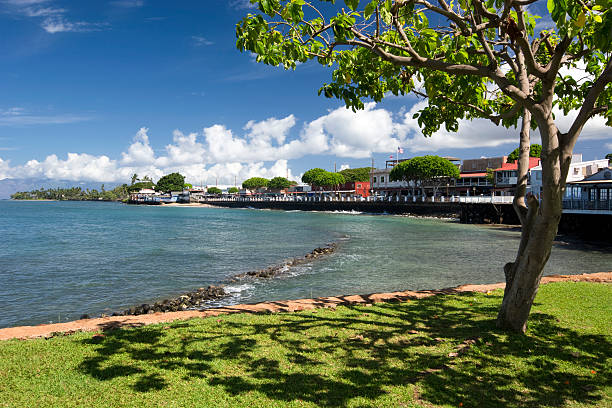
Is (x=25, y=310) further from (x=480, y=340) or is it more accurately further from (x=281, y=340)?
(x=480, y=340)

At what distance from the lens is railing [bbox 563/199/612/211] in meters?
35.3

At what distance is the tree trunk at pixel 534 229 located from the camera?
6.10m

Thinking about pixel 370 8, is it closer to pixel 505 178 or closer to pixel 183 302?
pixel 183 302

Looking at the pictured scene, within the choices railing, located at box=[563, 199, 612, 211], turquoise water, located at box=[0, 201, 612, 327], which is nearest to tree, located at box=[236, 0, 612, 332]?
turquoise water, located at box=[0, 201, 612, 327]

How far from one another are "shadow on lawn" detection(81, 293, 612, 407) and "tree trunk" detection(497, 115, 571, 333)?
1.73 ft

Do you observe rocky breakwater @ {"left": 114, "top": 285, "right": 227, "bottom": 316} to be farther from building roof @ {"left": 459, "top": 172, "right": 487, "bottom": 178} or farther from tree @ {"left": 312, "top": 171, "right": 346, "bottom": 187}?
tree @ {"left": 312, "top": 171, "right": 346, "bottom": 187}

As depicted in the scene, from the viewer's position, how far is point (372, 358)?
6.22 meters

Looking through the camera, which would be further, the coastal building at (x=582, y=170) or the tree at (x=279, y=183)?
the tree at (x=279, y=183)

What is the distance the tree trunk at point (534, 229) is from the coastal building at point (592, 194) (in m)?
36.2

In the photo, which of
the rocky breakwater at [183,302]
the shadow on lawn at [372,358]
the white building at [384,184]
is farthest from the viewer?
the white building at [384,184]

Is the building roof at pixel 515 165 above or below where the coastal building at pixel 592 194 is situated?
above

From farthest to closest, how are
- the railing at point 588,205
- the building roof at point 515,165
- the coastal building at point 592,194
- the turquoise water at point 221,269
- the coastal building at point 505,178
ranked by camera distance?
1. the coastal building at point 505,178
2. the building roof at point 515,165
3. the coastal building at point 592,194
4. the railing at point 588,205
5. the turquoise water at point 221,269

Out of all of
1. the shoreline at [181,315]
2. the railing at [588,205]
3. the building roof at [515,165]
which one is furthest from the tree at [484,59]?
the building roof at [515,165]

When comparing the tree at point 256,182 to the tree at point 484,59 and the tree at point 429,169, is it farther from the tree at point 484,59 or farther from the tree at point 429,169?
the tree at point 484,59
